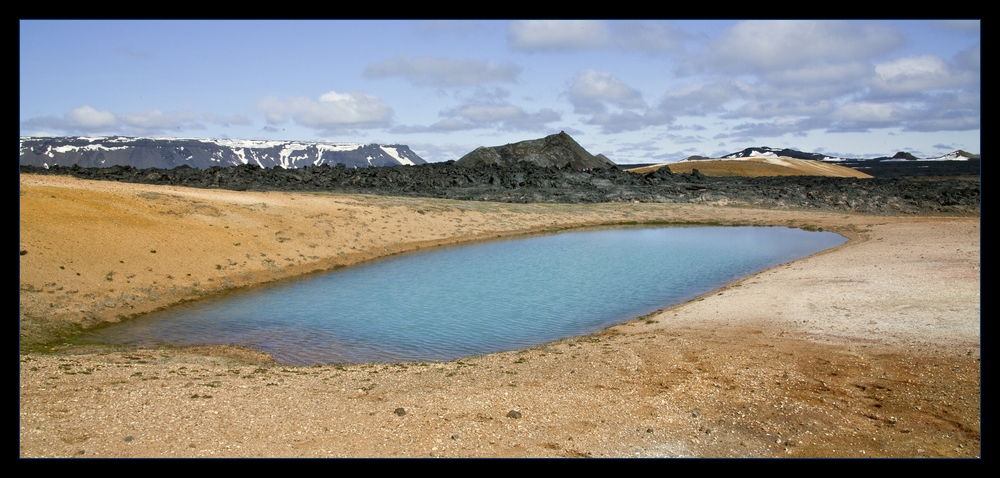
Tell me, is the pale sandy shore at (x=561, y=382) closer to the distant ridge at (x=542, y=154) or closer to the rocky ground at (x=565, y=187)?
the rocky ground at (x=565, y=187)

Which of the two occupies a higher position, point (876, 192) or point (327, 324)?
point (876, 192)

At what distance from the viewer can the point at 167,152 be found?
100312mm

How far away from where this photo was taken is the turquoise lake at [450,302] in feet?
36.1

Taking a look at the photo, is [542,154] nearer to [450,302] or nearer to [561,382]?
[450,302]

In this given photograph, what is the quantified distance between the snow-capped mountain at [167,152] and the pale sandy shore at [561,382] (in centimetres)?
7111

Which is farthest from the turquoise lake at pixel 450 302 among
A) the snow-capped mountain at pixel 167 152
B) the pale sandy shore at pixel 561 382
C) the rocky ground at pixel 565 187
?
the snow-capped mountain at pixel 167 152

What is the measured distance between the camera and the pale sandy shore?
19.2 feet

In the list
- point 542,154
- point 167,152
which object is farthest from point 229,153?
point 542,154

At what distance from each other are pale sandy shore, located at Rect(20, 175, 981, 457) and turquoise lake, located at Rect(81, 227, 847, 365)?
0.96 m

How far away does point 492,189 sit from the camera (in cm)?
4053
